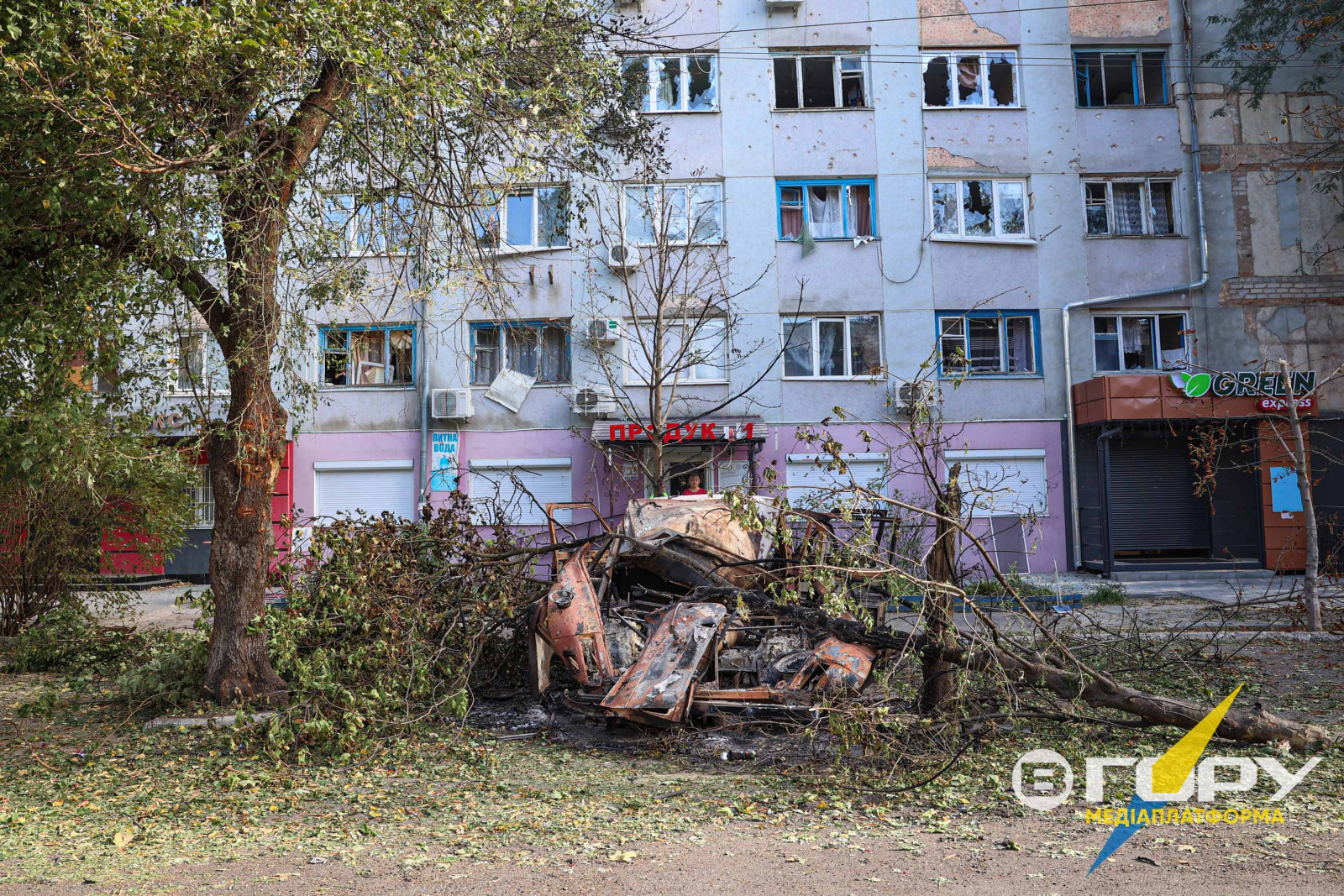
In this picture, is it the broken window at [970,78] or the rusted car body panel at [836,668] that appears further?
the broken window at [970,78]

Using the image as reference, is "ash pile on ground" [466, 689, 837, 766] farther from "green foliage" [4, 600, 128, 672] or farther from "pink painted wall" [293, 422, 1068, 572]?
"pink painted wall" [293, 422, 1068, 572]

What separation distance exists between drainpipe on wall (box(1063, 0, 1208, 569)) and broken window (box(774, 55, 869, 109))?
6164 millimetres

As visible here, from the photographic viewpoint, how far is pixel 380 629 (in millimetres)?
6613

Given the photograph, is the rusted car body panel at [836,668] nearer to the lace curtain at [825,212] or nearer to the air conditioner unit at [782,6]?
the lace curtain at [825,212]

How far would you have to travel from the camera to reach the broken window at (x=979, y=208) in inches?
735

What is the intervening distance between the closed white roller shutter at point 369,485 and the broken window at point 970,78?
13062 millimetres

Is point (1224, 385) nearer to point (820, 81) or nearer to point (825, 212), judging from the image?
point (825, 212)

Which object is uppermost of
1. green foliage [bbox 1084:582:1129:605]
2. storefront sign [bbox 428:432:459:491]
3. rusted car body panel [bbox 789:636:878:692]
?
storefront sign [bbox 428:432:459:491]

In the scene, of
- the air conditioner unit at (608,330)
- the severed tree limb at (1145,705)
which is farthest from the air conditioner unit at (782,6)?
the severed tree limb at (1145,705)

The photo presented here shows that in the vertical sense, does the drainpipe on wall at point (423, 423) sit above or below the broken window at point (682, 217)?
below

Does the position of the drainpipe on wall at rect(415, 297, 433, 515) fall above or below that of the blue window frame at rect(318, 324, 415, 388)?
below

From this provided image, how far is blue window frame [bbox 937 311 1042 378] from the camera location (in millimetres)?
18547

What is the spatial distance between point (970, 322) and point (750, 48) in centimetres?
714

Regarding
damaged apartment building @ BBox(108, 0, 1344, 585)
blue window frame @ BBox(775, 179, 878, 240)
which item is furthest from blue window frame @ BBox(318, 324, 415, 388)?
blue window frame @ BBox(775, 179, 878, 240)
